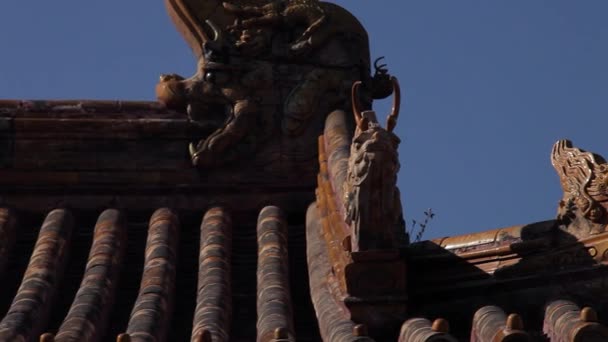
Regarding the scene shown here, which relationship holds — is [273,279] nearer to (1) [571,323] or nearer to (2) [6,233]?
(2) [6,233]

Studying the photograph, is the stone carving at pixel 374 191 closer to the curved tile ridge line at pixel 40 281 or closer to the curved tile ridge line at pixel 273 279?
the curved tile ridge line at pixel 273 279

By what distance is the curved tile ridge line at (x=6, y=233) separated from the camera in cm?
2195

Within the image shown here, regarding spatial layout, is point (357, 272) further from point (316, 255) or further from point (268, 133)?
point (268, 133)

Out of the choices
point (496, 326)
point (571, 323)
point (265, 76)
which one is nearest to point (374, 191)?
point (496, 326)

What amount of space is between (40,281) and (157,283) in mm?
1118

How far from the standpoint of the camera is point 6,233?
885 inches

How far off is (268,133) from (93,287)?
383cm

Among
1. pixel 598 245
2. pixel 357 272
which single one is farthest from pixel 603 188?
pixel 357 272

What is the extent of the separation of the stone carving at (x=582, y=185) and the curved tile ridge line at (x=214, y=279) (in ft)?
9.88

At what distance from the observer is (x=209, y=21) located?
24.6 m

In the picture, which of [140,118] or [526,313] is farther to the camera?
[140,118]

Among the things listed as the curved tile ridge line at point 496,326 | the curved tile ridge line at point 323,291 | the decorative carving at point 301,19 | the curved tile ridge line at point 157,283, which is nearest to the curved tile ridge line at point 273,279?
the curved tile ridge line at point 323,291

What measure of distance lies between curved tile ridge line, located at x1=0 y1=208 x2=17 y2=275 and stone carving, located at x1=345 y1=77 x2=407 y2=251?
4.39 metres

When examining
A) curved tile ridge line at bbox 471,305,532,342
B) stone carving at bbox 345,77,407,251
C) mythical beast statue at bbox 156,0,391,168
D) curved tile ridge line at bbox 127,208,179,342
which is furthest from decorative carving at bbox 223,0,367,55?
curved tile ridge line at bbox 471,305,532,342
